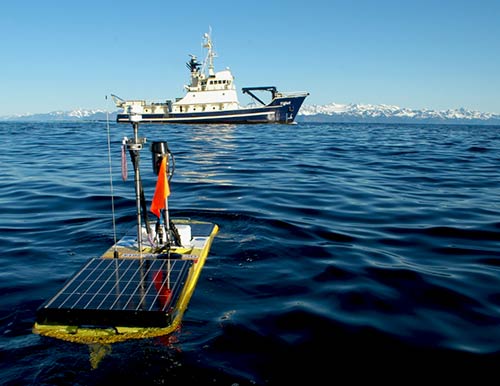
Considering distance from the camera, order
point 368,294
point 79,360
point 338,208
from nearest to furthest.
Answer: point 79,360, point 368,294, point 338,208

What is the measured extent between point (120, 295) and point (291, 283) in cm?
269

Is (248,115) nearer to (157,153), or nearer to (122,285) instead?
(157,153)

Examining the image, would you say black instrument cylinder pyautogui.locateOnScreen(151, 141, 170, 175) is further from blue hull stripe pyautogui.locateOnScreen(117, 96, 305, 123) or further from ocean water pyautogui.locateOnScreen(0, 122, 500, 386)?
blue hull stripe pyautogui.locateOnScreen(117, 96, 305, 123)

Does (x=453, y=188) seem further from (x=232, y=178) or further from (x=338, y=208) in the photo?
(x=232, y=178)

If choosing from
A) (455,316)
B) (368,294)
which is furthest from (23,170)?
(455,316)

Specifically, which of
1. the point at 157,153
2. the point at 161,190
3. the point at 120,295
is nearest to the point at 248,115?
the point at 157,153

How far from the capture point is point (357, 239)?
8.42 meters

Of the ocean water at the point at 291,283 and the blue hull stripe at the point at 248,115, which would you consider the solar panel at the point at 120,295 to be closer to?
the ocean water at the point at 291,283

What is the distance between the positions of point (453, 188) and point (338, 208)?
18.7 feet

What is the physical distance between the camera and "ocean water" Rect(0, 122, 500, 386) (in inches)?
158

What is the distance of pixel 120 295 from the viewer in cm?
476

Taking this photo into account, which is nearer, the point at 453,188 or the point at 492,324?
the point at 492,324

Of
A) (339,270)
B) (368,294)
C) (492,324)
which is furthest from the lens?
(339,270)

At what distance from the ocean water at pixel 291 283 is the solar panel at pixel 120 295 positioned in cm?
29
